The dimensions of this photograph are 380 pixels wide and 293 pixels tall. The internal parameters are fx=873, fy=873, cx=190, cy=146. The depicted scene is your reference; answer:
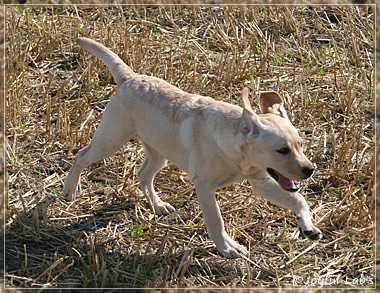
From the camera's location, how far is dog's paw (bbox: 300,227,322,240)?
606 centimetres

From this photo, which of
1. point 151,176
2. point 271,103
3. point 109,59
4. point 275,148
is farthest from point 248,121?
point 109,59

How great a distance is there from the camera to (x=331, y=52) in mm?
9031

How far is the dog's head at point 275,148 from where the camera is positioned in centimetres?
585

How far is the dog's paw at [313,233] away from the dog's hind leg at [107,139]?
1572mm

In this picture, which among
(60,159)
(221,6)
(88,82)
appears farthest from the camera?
(221,6)

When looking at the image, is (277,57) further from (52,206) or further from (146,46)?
(52,206)

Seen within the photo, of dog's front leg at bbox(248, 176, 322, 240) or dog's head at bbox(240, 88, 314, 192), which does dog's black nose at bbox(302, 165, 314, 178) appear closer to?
dog's head at bbox(240, 88, 314, 192)

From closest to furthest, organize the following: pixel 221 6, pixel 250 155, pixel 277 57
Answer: pixel 250 155 → pixel 277 57 → pixel 221 6

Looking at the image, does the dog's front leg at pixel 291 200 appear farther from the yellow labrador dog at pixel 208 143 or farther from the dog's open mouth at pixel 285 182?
the dog's open mouth at pixel 285 182

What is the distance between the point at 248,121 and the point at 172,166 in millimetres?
1614

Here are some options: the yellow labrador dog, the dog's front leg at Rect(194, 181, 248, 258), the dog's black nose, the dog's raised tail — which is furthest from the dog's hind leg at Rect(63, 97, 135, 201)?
the dog's black nose

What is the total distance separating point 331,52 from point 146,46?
1.92 metres

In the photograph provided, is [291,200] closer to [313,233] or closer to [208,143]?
[313,233]

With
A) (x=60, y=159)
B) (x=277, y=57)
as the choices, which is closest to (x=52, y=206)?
(x=60, y=159)
